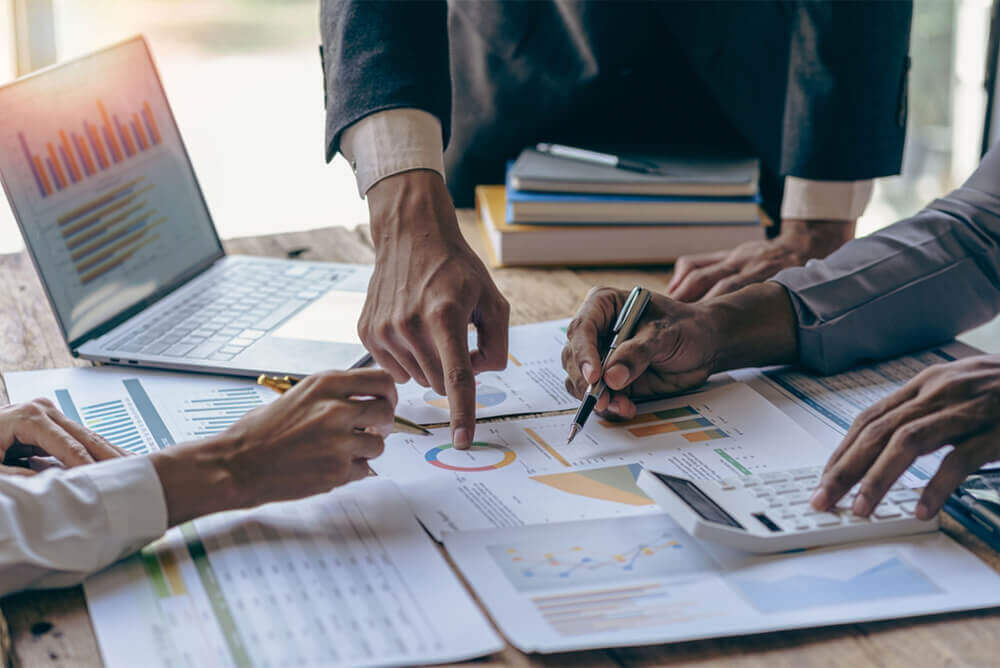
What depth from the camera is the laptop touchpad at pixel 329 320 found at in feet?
4.08

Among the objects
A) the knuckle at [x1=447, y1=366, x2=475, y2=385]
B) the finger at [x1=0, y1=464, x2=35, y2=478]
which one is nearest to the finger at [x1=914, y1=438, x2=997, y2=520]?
the knuckle at [x1=447, y1=366, x2=475, y2=385]

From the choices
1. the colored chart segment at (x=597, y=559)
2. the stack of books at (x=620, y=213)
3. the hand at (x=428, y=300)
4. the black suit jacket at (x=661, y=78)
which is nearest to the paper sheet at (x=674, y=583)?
the colored chart segment at (x=597, y=559)

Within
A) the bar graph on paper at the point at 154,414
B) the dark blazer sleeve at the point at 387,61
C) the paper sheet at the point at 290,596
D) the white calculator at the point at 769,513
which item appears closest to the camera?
the paper sheet at the point at 290,596

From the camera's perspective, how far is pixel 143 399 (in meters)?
1.09

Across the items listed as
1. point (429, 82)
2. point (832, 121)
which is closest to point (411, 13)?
point (429, 82)

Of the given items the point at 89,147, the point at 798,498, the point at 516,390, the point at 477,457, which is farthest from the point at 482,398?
the point at 89,147

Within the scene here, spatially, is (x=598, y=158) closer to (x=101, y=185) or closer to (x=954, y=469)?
(x=101, y=185)

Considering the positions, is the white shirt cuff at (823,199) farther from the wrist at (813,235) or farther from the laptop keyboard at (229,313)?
the laptop keyboard at (229,313)

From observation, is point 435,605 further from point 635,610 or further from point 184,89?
point 184,89

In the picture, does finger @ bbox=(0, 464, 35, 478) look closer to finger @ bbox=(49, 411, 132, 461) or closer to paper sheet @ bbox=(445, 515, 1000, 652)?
finger @ bbox=(49, 411, 132, 461)

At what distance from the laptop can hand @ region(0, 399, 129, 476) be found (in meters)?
0.25

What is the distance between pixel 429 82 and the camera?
1.26m

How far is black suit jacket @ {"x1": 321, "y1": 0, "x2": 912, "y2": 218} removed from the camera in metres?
1.46

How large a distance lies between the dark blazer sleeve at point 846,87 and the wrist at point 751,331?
390 millimetres
